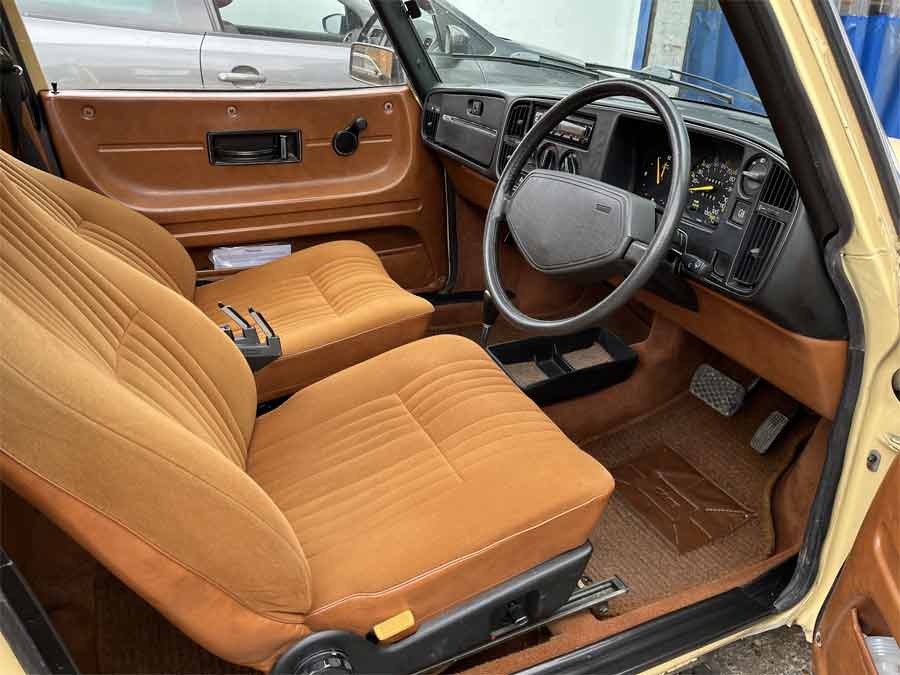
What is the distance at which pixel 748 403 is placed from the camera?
72.2 inches

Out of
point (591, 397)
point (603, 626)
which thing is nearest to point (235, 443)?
point (603, 626)

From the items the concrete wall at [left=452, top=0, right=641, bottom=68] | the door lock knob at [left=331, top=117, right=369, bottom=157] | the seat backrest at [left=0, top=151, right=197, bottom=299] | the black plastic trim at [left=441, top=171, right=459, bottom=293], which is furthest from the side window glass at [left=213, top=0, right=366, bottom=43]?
the seat backrest at [left=0, top=151, right=197, bottom=299]

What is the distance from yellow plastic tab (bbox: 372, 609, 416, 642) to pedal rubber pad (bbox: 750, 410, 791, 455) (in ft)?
3.86

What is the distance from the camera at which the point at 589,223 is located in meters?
1.17

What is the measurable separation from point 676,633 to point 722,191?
2.62 feet

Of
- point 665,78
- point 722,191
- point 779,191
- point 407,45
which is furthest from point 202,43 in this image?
point 779,191

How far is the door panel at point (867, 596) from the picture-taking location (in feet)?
2.95

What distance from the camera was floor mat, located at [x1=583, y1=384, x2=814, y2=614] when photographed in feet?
4.95

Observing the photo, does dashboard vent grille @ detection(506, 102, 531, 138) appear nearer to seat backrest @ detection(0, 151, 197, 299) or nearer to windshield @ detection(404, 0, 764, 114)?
windshield @ detection(404, 0, 764, 114)

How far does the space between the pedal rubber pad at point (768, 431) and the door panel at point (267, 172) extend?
119 cm

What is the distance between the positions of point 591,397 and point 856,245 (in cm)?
102

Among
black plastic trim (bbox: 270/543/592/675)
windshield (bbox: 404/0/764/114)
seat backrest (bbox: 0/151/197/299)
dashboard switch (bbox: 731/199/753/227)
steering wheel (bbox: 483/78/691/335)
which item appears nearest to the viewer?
black plastic trim (bbox: 270/543/592/675)

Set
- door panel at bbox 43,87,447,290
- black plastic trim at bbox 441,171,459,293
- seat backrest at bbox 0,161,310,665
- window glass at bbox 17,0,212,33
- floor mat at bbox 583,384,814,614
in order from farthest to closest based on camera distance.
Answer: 1. black plastic trim at bbox 441,171,459,293
2. window glass at bbox 17,0,212,33
3. door panel at bbox 43,87,447,290
4. floor mat at bbox 583,384,814,614
5. seat backrest at bbox 0,161,310,665

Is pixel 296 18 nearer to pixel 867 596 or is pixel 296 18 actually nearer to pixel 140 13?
pixel 140 13
